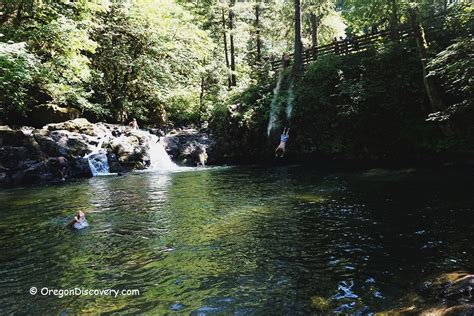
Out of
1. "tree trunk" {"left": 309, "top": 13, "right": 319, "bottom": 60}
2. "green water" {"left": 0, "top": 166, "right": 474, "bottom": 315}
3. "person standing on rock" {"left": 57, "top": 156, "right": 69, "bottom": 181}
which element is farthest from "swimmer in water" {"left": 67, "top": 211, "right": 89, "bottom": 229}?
"tree trunk" {"left": 309, "top": 13, "right": 319, "bottom": 60}

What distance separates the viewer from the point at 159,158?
2586cm

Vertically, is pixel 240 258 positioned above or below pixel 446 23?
below

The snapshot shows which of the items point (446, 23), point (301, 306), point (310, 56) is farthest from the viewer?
point (310, 56)

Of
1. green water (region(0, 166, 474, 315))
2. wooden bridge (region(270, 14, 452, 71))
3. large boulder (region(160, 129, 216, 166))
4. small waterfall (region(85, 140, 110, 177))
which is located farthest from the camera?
large boulder (region(160, 129, 216, 166))

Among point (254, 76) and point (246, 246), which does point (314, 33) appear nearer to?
point (254, 76)

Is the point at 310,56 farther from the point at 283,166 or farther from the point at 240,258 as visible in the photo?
the point at 240,258

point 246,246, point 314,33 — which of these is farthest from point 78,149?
point 314,33

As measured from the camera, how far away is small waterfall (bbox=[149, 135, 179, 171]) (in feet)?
82.9

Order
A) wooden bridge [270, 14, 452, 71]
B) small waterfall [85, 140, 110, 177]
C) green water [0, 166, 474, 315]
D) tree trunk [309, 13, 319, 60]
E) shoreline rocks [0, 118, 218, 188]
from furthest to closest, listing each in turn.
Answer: tree trunk [309, 13, 319, 60] → small waterfall [85, 140, 110, 177] → wooden bridge [270, 14, 452, 71] → shoreline rocks [0, 118, 218, 188] → green water [0, 166, 474, 315]

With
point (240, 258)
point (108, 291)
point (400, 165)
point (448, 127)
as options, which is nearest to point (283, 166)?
point (400, 165)

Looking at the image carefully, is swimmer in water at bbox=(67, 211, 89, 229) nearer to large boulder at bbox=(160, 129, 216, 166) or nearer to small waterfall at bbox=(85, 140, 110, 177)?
small waterfall at bbox=(85, 140, 110, 177)

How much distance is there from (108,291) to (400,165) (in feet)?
50.3

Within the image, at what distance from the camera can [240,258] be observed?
8.06m

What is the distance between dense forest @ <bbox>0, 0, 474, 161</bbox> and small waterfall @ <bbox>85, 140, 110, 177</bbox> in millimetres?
4064
